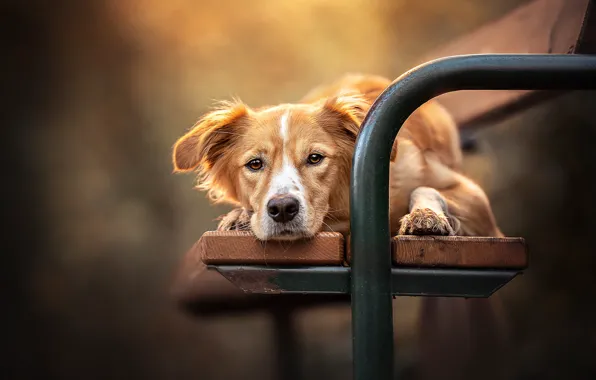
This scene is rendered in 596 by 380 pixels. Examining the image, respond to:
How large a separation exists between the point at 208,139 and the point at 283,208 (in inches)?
15.4

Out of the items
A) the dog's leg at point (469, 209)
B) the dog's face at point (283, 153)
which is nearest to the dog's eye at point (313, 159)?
the dog's face at point (283, 153)

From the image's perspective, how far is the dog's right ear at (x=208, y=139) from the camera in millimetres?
1463

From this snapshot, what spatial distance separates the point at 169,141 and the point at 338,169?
5.76 ft

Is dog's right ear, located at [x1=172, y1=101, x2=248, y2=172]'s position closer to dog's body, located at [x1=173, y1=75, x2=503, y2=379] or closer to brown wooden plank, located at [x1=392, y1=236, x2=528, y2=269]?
dog's body, located at [x1=173, y1=75, x2=503, y2=379]

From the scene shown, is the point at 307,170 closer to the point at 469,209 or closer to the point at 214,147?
the point at 214,147

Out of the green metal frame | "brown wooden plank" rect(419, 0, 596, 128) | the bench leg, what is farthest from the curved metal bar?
the bench leg

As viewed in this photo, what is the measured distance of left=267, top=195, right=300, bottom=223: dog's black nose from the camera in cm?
119

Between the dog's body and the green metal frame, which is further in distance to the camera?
the dog's body

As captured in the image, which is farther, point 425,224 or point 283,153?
point 283,153

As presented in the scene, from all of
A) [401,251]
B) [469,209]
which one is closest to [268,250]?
[401,251]

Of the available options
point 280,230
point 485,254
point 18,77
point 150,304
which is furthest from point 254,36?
point 485,254

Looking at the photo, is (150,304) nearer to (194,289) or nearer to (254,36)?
(194,289)

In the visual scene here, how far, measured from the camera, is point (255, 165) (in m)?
1.47

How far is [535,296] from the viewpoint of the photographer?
3.04 m
